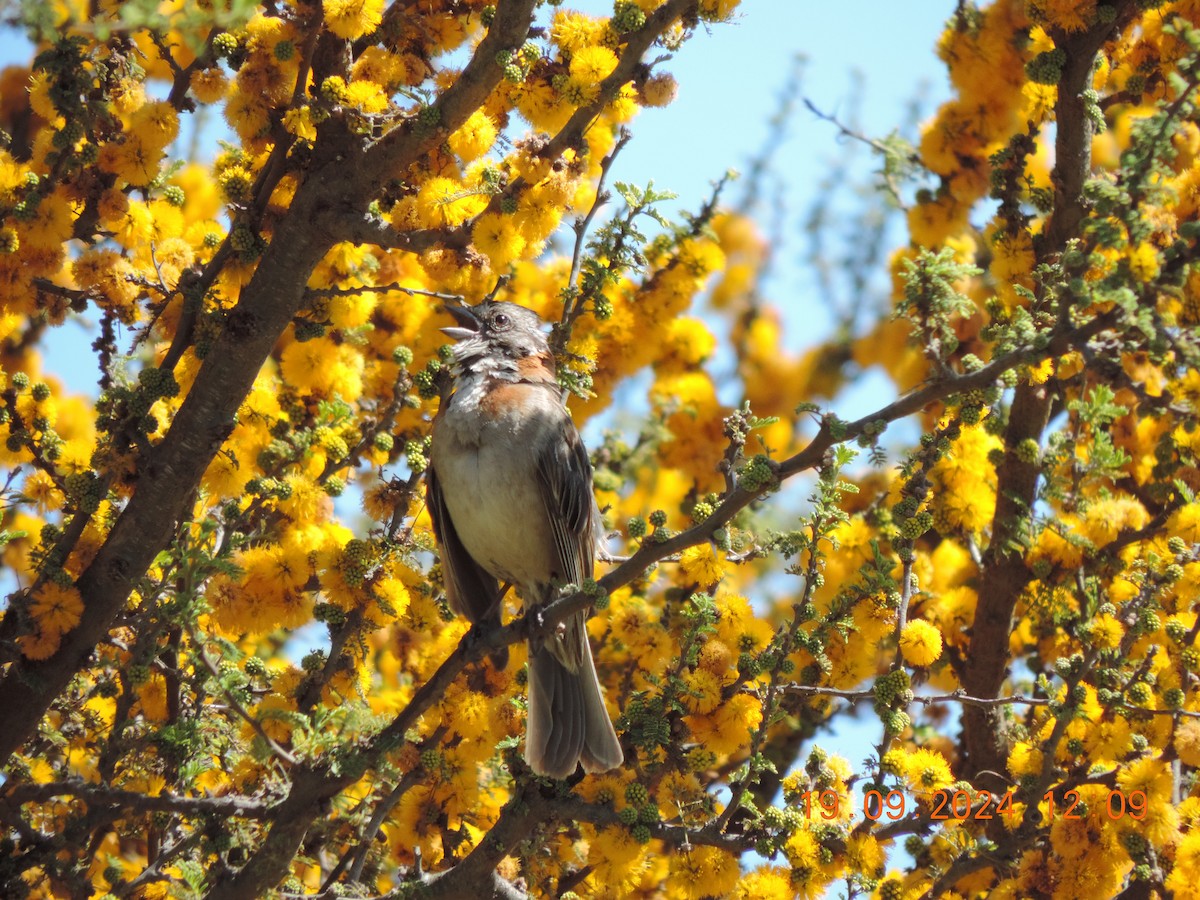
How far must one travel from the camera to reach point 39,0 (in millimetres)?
2838

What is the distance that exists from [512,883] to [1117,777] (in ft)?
7.08

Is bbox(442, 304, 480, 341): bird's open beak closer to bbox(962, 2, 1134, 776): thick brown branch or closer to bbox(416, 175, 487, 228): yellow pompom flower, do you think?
bbox(416, 175, 487, 228): yellow pompom flower

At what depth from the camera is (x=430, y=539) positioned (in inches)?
195

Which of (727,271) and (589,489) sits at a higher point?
(727,271)

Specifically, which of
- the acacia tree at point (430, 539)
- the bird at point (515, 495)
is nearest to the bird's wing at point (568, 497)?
the bird at point (515, 495)

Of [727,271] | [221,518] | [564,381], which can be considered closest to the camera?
[221,518]

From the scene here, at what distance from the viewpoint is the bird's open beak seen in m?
5.52

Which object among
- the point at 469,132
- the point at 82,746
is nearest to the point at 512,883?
the point at 82,746

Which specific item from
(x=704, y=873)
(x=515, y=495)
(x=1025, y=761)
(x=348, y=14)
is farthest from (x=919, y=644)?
(x=348, y=14)

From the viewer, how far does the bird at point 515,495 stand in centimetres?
534

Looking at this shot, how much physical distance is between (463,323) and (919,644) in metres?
2.58

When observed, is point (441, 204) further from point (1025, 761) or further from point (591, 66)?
point (1025, 761)

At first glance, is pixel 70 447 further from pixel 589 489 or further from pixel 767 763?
pixel 767 763
